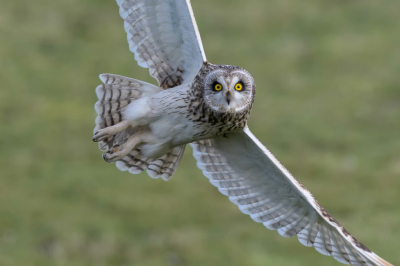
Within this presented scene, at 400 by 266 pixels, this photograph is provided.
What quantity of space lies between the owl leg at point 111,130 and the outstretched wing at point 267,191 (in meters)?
0.78

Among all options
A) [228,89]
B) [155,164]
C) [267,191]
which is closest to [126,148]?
[155,164]

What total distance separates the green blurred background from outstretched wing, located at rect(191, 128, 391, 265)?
3524mm

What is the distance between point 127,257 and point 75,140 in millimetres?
3245

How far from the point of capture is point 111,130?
233 inches

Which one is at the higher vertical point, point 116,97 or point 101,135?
point 116,97

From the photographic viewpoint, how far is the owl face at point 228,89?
Answer: 550cm

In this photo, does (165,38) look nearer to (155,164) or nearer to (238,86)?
(238,86)

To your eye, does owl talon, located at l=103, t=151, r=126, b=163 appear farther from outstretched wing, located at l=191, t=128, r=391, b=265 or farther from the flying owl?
outstretched wing, located at l=191, t=128, r=391, b=265

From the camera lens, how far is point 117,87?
19.9ft

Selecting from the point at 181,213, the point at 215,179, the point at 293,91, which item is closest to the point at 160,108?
the point at 215,179

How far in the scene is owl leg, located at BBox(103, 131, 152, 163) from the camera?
5.96 meters

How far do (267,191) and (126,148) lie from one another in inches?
47.7

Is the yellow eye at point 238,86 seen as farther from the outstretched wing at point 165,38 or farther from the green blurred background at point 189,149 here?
the green blurred background at point 189,149

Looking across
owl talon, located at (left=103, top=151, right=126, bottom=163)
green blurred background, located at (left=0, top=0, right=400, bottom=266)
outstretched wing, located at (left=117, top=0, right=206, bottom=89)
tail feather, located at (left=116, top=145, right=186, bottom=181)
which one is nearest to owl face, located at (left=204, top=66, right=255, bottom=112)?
outstretched wing, located at (left=117, top=0, right=206, bottom=89)
